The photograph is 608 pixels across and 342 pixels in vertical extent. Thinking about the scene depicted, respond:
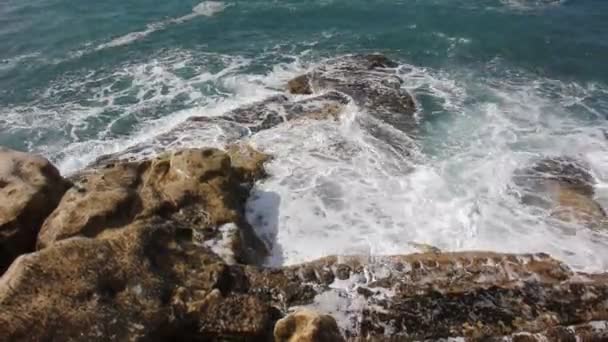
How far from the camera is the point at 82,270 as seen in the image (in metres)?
8.46

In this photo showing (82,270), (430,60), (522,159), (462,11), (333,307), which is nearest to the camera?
(82,270)

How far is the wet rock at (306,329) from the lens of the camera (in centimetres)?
805

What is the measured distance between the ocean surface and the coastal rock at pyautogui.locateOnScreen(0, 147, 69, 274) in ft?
16.3

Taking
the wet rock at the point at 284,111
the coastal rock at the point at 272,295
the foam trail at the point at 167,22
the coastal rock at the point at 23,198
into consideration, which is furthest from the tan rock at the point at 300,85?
the coastal rock at the point at 272,295

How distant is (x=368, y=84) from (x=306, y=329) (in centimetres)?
1472

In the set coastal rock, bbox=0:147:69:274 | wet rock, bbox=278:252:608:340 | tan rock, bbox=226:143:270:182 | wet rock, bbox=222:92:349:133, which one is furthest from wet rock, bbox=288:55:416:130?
coastal rock, bbox=0:147:69:274

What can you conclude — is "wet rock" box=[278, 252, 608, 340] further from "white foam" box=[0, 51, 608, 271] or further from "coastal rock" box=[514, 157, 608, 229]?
"coastal rock" box=[514, 157, 608, 229]

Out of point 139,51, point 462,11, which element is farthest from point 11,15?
Result: point 462,11

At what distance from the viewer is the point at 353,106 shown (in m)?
19.5

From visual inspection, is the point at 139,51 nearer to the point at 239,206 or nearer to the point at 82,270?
the point at 239,206

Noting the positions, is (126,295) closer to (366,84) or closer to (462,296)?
(462,296)

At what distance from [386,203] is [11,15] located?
27514 mm

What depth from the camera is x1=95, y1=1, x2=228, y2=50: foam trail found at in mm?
27375

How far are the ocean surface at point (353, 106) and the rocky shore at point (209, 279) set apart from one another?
5.83 feet
